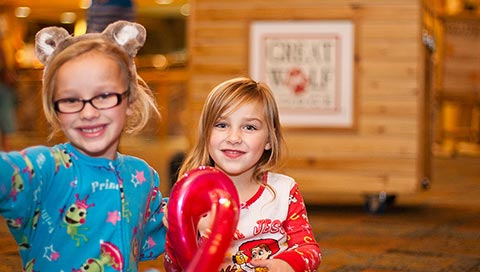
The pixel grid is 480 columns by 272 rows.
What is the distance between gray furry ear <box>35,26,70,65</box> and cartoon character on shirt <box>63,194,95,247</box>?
259 mm

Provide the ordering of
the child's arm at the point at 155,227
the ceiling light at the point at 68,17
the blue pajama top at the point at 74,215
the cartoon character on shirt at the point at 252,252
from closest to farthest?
the blue pajama top at the point at 74,215
the child's arm at the point at 155,227
the cartoon character on shirt at the point at 252,252
the ceiling light at the point at 68,17

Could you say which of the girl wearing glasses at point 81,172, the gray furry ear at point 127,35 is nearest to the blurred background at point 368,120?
the gray furry ear at point 127,35

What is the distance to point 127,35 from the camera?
1.55 m

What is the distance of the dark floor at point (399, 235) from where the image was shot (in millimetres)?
2684

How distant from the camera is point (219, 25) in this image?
410 cm

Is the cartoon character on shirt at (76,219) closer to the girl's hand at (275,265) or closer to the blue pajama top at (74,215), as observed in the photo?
the blue pajama top at (74,215)

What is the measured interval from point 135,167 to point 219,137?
1.09 ft

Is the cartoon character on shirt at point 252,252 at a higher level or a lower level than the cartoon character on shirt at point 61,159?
lower

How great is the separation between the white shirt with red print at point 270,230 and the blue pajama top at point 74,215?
36cm

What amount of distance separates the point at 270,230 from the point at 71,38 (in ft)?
2.00

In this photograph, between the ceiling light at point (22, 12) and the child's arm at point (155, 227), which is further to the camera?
the ceiling light at point (22, 12)

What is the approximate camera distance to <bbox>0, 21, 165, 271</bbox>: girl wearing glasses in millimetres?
1405

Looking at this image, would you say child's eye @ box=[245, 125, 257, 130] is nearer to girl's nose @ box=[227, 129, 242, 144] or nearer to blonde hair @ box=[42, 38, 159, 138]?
girl's nose @ box=[227, 129, 242, 144]

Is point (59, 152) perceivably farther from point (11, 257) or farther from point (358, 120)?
point (358, 120)
